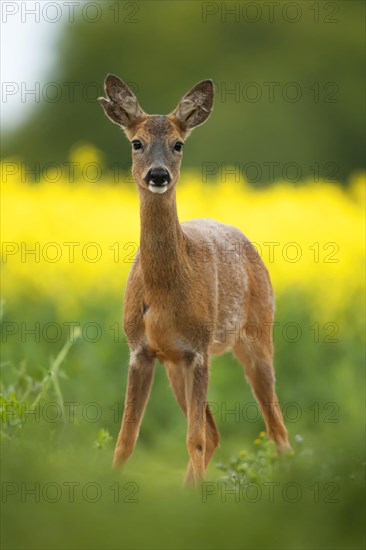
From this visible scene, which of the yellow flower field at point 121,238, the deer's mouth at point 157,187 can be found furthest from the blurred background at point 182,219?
the deer's mouth at point 157,187

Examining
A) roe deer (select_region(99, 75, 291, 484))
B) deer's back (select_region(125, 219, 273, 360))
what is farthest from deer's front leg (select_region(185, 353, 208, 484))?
deer's back (select_region(125, 219, 273, 360))

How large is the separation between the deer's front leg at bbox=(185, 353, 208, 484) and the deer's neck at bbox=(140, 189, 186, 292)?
40 cm

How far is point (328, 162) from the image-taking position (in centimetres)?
1880

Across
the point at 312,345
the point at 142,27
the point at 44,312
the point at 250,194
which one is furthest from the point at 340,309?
the point at 142,27

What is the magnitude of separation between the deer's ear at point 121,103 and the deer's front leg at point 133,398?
1113 millimetres

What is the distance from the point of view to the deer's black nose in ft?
16.4

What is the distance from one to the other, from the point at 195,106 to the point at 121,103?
368mm

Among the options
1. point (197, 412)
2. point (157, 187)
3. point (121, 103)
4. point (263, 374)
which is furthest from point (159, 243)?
point (263, 374)

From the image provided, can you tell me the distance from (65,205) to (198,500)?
33.2ft

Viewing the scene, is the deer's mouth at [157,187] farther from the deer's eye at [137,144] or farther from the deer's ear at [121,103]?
the deer's ear at [121,103]

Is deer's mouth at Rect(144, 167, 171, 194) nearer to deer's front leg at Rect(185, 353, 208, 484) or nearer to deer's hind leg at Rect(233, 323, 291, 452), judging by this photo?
deer's front leg at Rect(185, 353, 208, 484)

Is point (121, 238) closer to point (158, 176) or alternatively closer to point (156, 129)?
point (156, 129)

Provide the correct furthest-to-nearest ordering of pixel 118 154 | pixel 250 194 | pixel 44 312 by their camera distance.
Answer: pixel 118 154, pixel 250 194, pixel 44 312

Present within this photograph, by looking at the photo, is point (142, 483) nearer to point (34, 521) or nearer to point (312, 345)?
point (34, 521)
